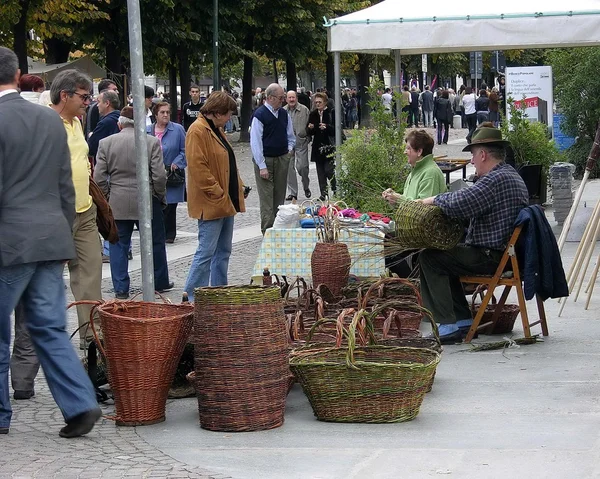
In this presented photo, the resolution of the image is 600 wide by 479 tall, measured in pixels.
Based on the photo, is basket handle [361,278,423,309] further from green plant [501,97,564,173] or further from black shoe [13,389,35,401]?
green plant [501,97,564,173]

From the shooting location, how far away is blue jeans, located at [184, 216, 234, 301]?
9.68 m

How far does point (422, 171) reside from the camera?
9.51m

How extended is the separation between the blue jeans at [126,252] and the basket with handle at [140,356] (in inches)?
164

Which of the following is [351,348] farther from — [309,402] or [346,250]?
[346,250]

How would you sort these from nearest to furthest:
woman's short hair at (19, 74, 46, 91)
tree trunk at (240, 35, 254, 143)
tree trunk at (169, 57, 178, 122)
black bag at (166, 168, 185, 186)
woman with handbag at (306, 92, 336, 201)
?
1. woman's short hair at (19, 74, 46, 91)
2. black bag at (166, 168, 185, 186)
3. woman with handbag at (306, 92, 336, 201)
4. tree trunk at (169, 57, 178, 122)
5. tree trunk at (240, 35, 254, 143)

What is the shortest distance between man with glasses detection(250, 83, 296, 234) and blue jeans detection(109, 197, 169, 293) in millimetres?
3060

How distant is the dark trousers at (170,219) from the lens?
1378 cm

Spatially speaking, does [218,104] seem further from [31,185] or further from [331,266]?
[31,185]

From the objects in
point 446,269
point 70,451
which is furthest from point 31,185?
point 446,269

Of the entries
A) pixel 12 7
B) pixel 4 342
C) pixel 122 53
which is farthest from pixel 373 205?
pixel 122 53

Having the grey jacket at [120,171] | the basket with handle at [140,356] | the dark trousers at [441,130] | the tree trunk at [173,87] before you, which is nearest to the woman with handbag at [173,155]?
the grey jacket at [120,171]

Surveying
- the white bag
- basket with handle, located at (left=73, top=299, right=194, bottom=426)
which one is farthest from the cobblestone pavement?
the white bag

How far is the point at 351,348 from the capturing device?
6.11 metres

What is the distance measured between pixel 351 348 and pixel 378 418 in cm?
40
